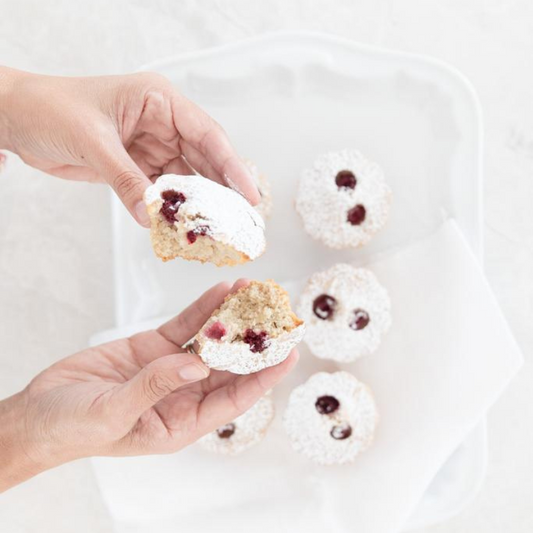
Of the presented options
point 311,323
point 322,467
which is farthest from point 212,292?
point 322,467

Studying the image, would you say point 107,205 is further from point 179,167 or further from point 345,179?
point 345,179

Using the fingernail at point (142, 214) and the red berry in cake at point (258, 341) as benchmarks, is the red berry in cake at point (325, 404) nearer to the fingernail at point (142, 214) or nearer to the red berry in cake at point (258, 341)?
the red berry in cake at point (258, 341)

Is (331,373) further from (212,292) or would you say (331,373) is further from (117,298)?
(117,298)

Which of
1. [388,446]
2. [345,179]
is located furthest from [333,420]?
[345,179]

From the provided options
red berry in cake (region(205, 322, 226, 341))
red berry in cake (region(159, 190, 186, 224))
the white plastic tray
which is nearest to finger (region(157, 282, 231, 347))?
the white plastic tray

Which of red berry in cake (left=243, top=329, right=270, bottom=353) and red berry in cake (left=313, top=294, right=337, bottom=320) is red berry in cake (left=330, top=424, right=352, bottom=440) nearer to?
red berry in cake (left=313, top=294, right=337, bottom=320)
